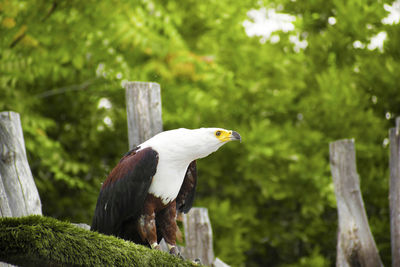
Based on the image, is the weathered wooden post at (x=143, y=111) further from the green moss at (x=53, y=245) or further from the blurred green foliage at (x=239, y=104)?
the blurred green foliage at (x=239, y=104)

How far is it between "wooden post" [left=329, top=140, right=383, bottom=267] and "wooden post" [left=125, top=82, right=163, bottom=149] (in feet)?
5.11

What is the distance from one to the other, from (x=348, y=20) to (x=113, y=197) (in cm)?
551

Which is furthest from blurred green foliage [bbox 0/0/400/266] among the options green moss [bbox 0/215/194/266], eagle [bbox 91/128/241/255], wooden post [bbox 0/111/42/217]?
green moss [bbox 0/215/194/266]

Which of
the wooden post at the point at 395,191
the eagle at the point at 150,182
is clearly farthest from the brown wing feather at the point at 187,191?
the wooden post at the point at 395,191

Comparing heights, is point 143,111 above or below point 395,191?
above

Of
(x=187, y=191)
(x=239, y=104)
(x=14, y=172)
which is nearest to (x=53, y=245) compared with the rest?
(x=187, y=191)

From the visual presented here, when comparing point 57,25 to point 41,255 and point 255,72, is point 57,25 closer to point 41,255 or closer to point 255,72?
point 255,72

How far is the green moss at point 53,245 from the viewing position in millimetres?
2119

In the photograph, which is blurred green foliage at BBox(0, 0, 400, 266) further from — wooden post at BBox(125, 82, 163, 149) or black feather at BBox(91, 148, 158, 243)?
black feather at BBox(91, 148, 158, 243)

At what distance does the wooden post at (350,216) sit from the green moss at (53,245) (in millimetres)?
2464

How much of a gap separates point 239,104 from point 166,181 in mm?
4737

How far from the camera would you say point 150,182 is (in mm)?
3033

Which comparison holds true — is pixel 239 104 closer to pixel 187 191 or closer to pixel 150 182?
pixel 187 191

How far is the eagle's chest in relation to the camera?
3047mm
